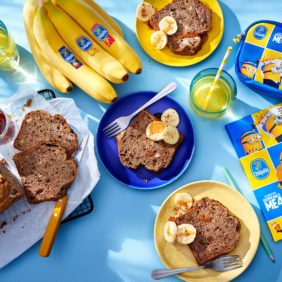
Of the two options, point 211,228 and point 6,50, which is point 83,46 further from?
point 211,228

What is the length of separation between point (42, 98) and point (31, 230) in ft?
1.85

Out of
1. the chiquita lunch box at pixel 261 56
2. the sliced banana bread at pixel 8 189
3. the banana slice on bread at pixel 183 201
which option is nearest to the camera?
the sliced banana bread at pixel 8 189

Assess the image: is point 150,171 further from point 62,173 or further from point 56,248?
point 56,248

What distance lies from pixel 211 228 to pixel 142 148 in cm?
44

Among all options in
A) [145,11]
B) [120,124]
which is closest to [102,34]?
[145,11]

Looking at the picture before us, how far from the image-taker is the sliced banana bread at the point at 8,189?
156cm

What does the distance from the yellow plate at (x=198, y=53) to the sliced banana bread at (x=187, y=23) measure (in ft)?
0.08

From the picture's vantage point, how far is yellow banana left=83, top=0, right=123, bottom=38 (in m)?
1.72

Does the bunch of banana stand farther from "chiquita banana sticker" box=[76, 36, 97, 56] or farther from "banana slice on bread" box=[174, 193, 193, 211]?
"banana slice on bread" box=[174, 193, 193, 211]

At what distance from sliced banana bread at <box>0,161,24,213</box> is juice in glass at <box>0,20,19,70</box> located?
1.46ft

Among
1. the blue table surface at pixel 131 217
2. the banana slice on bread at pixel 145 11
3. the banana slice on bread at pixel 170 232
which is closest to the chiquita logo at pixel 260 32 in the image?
the blue table surface at pixel 131 217

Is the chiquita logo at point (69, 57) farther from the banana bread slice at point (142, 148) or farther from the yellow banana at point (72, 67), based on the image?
the banana bread slice at point (142, 148)

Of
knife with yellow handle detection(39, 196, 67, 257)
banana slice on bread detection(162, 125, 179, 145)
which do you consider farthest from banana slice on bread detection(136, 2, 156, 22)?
knife with yellow handle detection(39, 196, 67, 257)

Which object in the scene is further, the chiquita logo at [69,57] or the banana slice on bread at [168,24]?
the banana slice on bread at [168,24]
